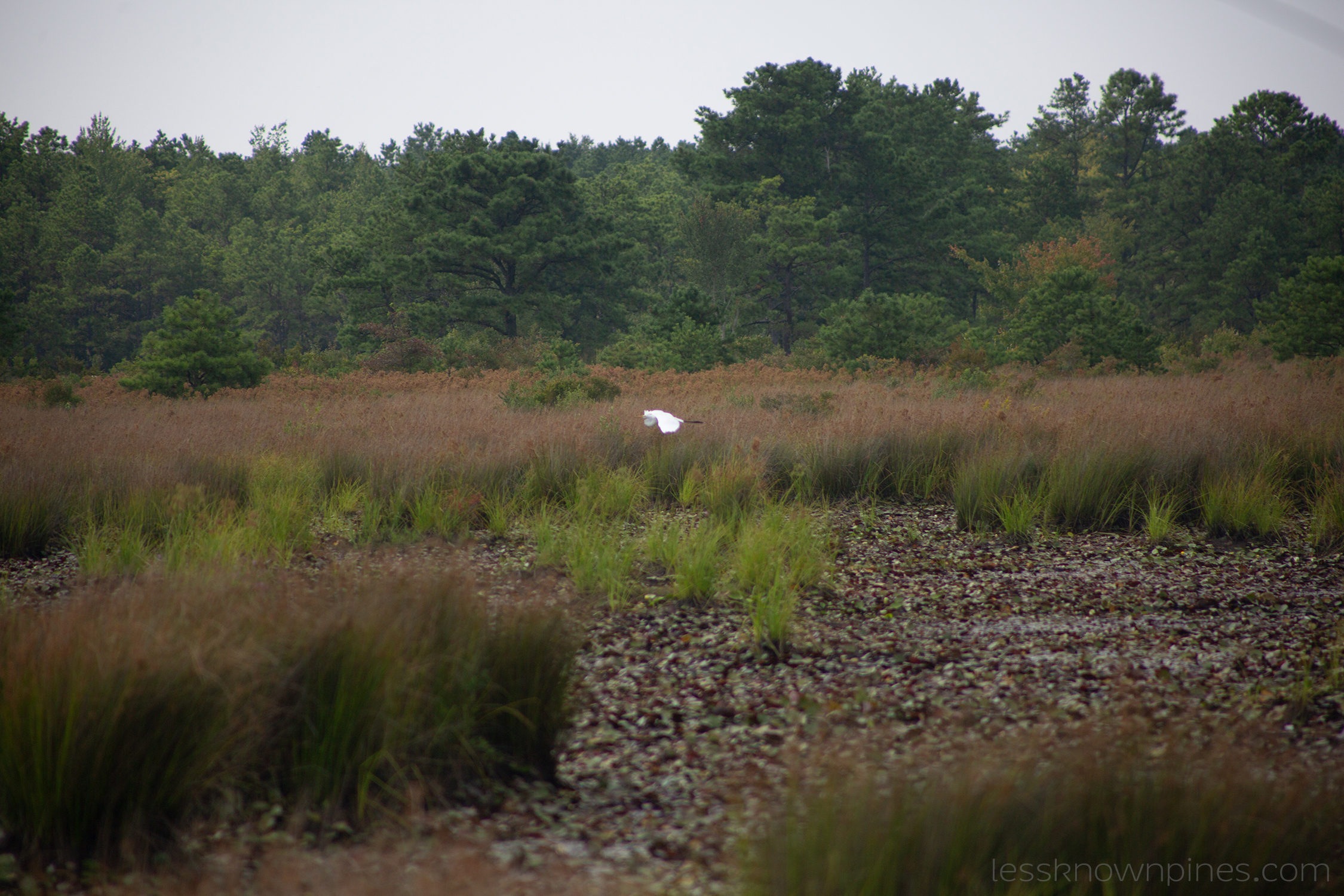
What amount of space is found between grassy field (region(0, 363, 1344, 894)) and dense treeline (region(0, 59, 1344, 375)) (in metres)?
12.2

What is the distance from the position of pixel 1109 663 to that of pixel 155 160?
72.6 metres

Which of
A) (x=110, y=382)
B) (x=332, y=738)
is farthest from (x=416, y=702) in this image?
(x=110, y=382)

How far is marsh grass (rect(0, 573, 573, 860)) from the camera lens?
7.14 feet

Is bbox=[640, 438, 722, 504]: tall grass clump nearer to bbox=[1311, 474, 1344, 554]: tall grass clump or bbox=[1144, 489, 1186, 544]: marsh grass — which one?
bbox=[1144, 489, 1186, 544]: marsh grass

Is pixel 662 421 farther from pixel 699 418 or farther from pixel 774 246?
pixel 774 246

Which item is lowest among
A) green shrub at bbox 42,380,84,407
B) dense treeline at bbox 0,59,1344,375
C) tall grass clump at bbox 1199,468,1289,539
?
green shrub at bbox 42,380,84,407

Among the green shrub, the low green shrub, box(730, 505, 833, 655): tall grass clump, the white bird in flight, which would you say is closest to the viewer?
box(730, 505, 833, 655): tall grass clump

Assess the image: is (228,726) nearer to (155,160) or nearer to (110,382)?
(110,382)

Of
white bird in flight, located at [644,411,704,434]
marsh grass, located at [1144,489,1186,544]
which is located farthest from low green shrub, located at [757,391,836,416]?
marsh grass, located at [1144,489,1186,544]

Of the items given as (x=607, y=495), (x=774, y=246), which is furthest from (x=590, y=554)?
(x=774, y=246)

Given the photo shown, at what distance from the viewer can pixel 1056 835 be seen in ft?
6.33

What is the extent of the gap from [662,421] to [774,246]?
1078 inches

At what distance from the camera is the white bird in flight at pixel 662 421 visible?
289 inches

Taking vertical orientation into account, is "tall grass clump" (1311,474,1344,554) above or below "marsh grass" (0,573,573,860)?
above
